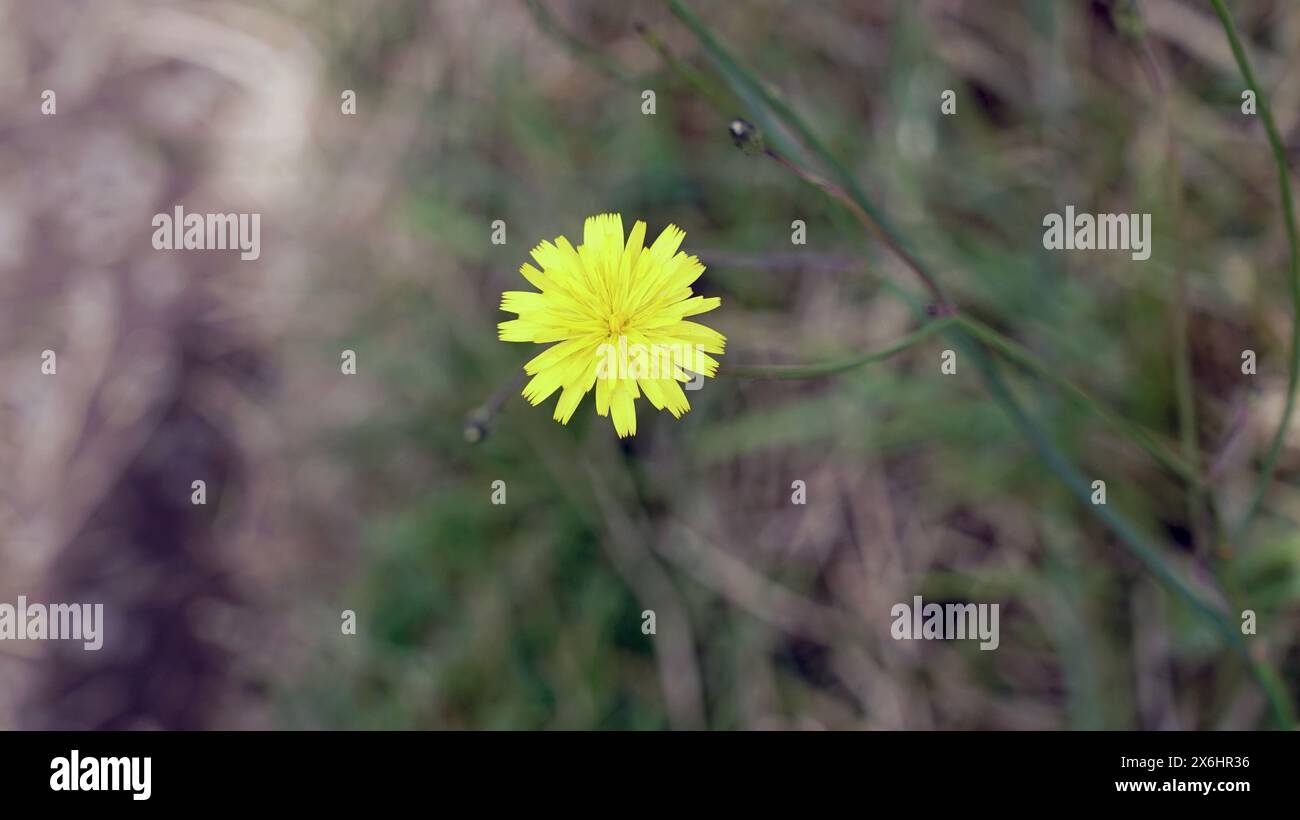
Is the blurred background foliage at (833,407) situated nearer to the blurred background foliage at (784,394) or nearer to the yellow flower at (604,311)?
the blurred background foliage at (784,394)

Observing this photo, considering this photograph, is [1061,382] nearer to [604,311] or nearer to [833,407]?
[604,311]

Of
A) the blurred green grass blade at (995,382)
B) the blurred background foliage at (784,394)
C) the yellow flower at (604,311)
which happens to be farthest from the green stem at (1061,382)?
the blurred background foliage at (784,394)

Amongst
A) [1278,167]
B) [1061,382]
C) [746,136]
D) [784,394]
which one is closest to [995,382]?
[1061,382]

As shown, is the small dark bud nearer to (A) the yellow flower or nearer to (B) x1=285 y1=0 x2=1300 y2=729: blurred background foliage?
(A) the yellow flower

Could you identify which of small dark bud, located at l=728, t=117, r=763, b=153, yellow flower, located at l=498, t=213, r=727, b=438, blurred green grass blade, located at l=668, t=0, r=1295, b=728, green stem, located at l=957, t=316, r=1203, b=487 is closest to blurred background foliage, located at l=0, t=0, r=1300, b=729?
blurred green grass blade, located at l=668, t=0, r=1295, b=728

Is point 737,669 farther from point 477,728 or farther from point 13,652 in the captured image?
point 13,652
